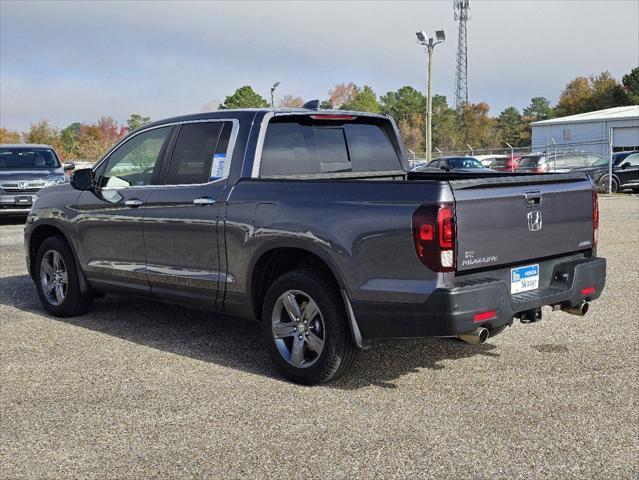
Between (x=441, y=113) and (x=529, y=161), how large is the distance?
63662 mm

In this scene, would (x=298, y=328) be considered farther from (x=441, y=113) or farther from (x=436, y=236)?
(x=441, y=113)

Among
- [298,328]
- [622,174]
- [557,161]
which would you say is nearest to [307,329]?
[298,328]

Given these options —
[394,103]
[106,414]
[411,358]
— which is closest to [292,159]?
[411,358]

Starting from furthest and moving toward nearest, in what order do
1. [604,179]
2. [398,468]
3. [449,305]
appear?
1. [604,179]
2. [449,305]
3. [398,468]

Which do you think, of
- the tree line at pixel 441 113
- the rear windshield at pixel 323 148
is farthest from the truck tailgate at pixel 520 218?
the tree line at pixel 441 113

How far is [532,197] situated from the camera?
5.09 metres

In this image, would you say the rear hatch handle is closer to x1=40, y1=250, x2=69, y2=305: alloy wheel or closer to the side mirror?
the side mirror

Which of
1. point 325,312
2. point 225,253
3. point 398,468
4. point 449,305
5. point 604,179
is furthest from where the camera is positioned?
point 604,179

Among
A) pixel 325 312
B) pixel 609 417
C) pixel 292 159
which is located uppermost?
pixel 292 159

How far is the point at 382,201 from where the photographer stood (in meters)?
4.74

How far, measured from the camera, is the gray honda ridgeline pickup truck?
4.66 meters

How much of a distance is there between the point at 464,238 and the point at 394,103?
97.5 m

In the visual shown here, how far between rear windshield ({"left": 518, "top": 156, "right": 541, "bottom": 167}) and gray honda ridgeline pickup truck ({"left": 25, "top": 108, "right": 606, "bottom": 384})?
2365cm

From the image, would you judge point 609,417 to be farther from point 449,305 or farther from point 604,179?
point 604,179
